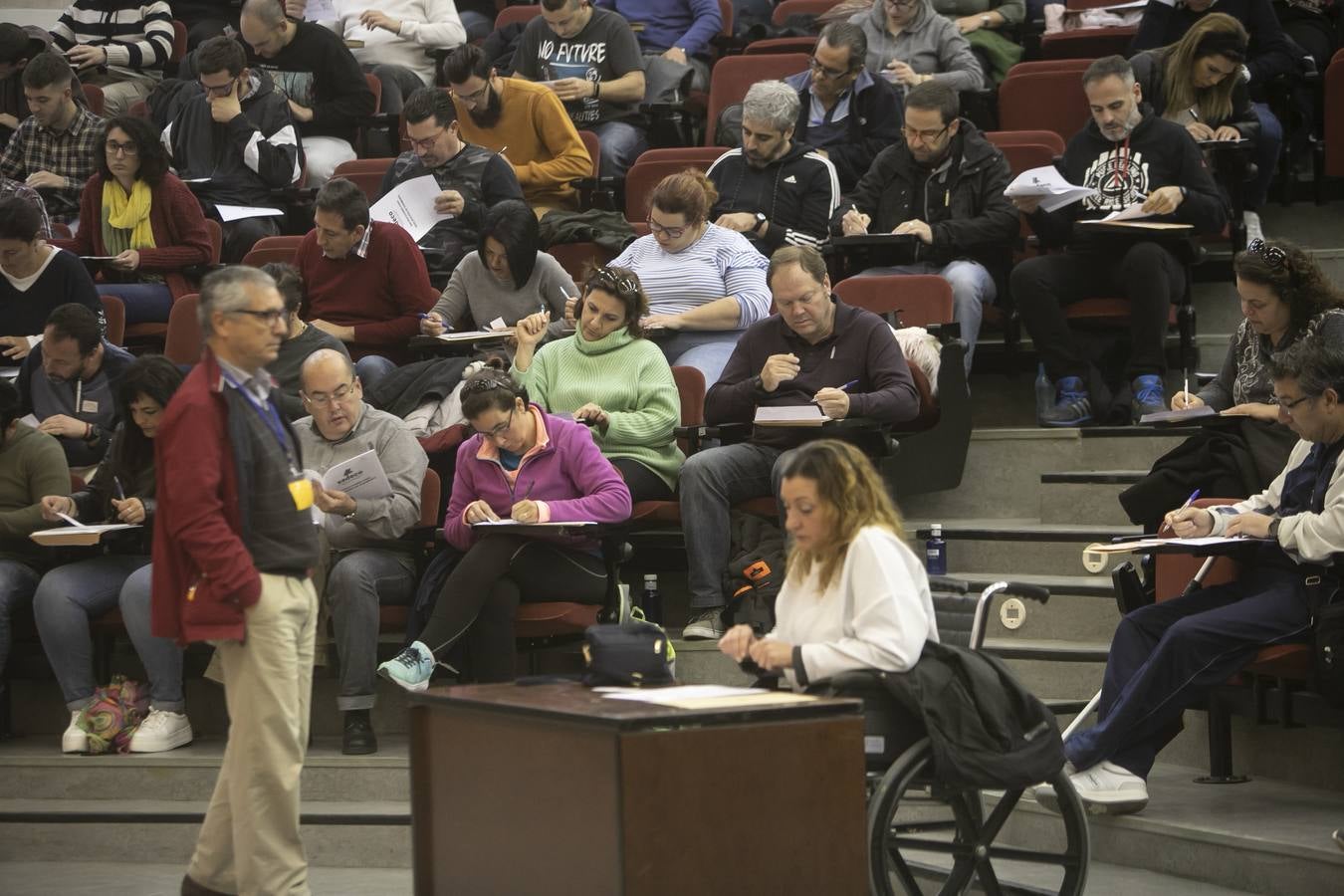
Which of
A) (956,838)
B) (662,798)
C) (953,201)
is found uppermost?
(953,201)

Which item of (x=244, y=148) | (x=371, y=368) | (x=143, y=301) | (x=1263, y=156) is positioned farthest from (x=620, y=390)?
(x=1263, y=156)

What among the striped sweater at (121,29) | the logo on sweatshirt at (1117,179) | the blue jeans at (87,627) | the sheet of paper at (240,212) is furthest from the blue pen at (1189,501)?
the striped sweater at (121,29)

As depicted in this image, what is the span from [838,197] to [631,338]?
4.57 feet

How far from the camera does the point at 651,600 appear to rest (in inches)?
213

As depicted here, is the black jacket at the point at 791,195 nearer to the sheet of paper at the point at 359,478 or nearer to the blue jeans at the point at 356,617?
the sheet of paper at the point at 359,478

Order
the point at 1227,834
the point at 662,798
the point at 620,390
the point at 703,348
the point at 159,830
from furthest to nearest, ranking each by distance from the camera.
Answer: the point at 703,348 → the point at 620,390 → the point at 159,830 → the point at 1227,834 → the point at 662,798

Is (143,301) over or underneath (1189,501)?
over

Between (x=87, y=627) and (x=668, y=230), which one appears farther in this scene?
(x=668, y=230)

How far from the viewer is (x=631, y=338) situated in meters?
5.55

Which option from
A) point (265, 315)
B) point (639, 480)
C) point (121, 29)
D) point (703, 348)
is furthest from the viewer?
point (121, 29)

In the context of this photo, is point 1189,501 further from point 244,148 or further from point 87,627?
point 244,148

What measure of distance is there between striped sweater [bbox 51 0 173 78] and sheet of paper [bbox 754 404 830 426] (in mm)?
4725

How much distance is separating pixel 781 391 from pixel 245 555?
2181mm

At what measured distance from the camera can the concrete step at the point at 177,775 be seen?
483cm
